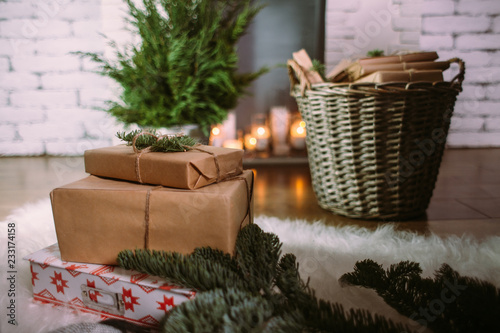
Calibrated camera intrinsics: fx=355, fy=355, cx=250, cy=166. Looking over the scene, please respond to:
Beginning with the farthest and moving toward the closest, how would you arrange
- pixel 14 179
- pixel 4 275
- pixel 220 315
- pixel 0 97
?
pixel 0 97
pixel 14 179
pixel 4 275
pixel 220 315

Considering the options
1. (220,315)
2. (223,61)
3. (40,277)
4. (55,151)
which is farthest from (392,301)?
(55,151)

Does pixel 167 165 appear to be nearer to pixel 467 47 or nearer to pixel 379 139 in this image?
pixel 379 139

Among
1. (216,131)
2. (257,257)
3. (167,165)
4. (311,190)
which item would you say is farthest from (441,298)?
(216,131)

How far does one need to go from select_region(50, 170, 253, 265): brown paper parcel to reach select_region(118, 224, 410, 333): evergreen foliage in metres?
0.03

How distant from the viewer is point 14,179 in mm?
1609

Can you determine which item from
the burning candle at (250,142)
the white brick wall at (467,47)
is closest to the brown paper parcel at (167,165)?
the burning candle at (250,142)

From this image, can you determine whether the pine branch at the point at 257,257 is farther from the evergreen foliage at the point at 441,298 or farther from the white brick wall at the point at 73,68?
the white brick wall at the point at 73,68

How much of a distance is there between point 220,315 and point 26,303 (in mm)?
394

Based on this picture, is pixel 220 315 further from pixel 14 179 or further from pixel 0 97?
pixel 0 97

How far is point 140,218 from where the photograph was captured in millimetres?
575

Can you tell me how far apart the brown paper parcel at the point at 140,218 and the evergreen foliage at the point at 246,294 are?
0.03 meters

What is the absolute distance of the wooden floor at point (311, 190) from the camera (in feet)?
3.31

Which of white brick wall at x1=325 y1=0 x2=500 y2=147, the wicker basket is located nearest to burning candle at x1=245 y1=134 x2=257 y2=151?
white brick wall at x1=325 y1=0 x2=500 y2=147

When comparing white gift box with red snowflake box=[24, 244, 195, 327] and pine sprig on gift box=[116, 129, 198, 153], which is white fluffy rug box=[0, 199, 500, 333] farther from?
pine sprig on gift box=[116, 129, 198, 153]
